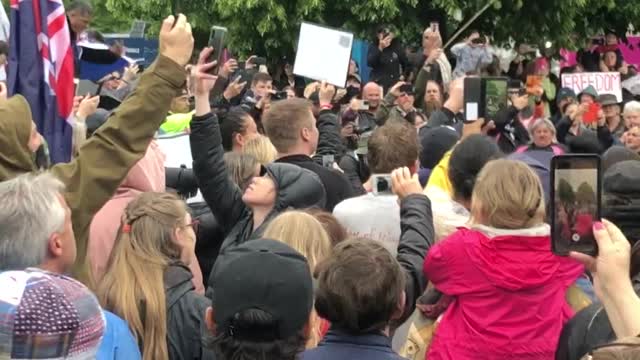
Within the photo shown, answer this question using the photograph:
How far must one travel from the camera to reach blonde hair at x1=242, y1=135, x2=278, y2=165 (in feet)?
21.0

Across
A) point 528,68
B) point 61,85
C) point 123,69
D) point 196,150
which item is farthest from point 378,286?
point 528,68

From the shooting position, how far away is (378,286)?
132 inches

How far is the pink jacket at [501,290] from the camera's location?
14.0 ft

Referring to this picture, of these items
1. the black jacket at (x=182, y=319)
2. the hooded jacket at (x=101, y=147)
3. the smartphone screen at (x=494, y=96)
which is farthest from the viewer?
the smartphone screen at (x=494, y=96)

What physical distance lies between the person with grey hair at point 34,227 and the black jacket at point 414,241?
4.63 ft

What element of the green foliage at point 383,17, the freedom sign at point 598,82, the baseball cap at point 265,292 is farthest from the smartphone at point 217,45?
the green foliage at point 383,17

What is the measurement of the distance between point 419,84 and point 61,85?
9.20 meters

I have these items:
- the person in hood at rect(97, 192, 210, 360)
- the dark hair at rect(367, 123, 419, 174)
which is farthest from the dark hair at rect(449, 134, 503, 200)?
the person in hood at rect(97, 192, 210, 360)

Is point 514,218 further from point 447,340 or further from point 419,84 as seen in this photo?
point 419,84

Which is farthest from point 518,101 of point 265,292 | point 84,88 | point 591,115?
point 265,292

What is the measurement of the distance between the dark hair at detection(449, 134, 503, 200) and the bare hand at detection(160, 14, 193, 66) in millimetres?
1673

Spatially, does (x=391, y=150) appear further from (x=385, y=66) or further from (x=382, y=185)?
(x=385, y=66)

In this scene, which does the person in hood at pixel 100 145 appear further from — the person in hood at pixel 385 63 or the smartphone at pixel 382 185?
the person in hood at pixel 385 63

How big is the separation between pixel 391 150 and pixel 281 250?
229 centimetres
